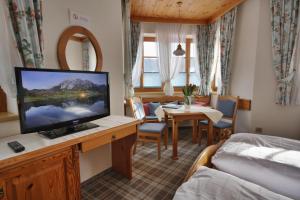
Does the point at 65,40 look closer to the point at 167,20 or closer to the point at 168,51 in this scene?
the point at 168,51

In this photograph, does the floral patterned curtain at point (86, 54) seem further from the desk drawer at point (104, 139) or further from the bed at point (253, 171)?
the bed at point (253, 171)

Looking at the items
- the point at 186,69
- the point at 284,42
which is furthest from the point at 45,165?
the point at 186,69

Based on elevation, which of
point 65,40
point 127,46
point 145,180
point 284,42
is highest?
point 127,46

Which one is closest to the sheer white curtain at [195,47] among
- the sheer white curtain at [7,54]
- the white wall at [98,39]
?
the white wall at [98,39]

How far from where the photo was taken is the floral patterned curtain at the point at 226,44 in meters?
3.41

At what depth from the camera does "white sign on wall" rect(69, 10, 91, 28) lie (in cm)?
184

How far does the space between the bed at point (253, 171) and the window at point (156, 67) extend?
278 centimetres

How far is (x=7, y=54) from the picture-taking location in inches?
52.6

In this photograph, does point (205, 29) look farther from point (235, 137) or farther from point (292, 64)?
point (235, 137)

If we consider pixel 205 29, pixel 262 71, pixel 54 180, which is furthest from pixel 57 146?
pixel 205 29

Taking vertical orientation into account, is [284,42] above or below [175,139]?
above

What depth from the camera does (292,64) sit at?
2787mm

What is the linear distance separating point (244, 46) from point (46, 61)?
326 cm

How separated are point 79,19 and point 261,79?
9.85 feet
